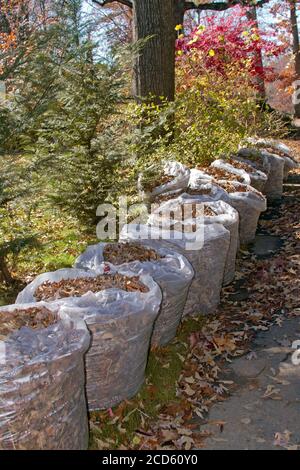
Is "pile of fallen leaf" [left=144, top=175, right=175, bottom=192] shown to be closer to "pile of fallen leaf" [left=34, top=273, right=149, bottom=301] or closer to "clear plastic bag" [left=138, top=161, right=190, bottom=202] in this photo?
"clear plastic bag" [left=138, top=161, right=190, bottom=202]

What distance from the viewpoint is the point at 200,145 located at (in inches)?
299

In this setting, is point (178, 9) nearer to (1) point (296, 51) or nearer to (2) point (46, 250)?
(2) point (46, 250)

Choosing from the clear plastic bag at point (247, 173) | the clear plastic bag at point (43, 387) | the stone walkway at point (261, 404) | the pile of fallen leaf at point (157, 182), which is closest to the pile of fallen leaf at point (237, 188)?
the clear plastic bag at point (247, 173)

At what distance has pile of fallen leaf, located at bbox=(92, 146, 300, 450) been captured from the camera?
2.95 meters

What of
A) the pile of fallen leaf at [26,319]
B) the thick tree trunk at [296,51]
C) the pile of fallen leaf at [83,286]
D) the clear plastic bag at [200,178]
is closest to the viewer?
the pile of fallen leaf at [26,319]

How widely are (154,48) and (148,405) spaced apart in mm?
5307

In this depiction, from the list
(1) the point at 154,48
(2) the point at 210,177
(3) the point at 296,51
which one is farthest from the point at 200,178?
(3) the point at 296,51

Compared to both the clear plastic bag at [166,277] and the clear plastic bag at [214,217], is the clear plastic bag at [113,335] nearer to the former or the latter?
the clear plastic bag at [166,277]

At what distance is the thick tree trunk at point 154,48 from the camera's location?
6.83 meters

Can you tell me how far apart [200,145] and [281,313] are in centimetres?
376

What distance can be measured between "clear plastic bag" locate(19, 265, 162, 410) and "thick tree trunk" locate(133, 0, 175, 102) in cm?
444

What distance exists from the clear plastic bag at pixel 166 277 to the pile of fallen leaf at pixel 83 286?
7.3 inches

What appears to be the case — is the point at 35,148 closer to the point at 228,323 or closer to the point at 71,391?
the point at 228,323
